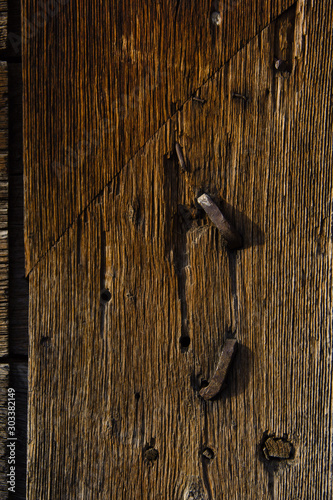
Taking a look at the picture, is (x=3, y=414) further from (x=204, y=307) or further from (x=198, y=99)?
(x=198, y=99)

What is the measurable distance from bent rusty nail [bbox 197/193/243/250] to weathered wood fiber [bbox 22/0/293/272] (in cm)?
22

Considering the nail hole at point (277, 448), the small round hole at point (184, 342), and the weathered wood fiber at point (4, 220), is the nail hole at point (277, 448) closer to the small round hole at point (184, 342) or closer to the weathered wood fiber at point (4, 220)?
the small round hole at point (184, 342)

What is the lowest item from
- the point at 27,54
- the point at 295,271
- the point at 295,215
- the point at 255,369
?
the point at 255,369

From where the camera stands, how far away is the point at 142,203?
38.7 inches

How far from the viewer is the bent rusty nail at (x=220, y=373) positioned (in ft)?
3.05

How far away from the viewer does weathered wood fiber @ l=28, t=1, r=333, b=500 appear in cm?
94

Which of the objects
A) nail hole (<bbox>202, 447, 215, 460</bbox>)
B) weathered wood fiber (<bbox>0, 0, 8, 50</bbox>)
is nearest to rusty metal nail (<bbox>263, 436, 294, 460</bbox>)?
nail hole (<bbox>202, 447, 215, 460</bbox>)

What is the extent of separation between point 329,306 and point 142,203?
515 millimetres

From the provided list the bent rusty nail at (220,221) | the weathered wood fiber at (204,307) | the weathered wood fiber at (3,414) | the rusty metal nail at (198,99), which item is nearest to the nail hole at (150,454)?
the weathered wood fiber at (204,307)

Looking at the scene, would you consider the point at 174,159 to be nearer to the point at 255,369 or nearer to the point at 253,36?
the point at 253,36

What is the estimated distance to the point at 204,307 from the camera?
97 cm

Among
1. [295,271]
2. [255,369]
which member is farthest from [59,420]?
[295,271]

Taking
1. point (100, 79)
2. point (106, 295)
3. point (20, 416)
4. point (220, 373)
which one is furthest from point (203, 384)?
point (100, 79)

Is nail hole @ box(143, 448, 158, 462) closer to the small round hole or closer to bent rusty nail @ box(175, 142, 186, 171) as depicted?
the small round hole
